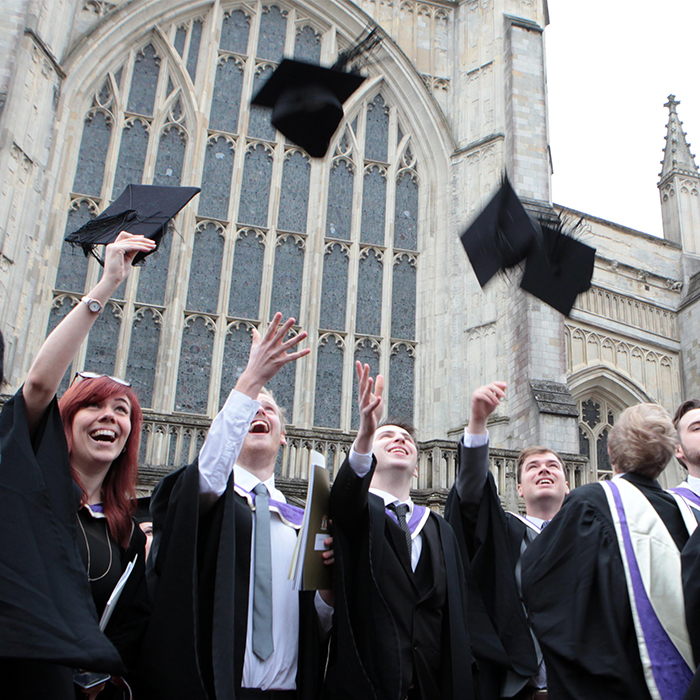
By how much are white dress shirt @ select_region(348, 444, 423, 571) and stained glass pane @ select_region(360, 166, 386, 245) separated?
8.94 metres

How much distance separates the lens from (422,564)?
2785 millimetres

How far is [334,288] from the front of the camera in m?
11.3

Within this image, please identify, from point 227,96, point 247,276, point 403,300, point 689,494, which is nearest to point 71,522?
point 689,494

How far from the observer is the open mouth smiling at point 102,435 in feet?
7.49

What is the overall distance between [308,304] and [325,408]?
→ 60.6 inches

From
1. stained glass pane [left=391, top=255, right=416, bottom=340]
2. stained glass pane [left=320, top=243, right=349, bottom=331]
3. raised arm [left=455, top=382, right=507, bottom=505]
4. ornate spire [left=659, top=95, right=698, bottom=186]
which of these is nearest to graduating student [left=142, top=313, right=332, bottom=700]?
raised arm [left=455, top=382, right=507, bottom=505]

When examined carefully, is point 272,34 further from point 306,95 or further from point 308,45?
point 306,95

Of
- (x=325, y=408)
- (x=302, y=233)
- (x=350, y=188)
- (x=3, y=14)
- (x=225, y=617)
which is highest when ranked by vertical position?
(x=3, y=14)

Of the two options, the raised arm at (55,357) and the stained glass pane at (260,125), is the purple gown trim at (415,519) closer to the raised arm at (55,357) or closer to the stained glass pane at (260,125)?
the raised arm at (55,357)

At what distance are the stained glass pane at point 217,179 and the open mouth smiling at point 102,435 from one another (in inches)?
357

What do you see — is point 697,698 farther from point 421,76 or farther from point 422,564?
point 421,76

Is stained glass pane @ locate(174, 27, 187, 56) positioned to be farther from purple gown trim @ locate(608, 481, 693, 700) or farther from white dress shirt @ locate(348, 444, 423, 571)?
purple gown trim @ locate(608, 481, 693, 700)

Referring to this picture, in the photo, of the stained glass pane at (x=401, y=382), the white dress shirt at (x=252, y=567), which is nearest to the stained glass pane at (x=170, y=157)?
the stained glass pane at (x=401, y=382)

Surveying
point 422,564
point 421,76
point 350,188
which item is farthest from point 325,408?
point 422,564
